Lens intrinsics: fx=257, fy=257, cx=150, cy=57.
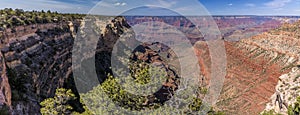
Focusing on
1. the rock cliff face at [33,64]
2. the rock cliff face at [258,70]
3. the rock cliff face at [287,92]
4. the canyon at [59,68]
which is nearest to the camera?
the rock cliff face at [33,64]

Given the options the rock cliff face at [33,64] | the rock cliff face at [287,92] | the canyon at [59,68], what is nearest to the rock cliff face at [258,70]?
the canyon at [59,68]

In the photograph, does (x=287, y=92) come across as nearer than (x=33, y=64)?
No

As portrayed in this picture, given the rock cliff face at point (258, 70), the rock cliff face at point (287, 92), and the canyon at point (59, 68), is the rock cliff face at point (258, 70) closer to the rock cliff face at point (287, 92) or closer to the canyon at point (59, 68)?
the canyon at point (59, 68)

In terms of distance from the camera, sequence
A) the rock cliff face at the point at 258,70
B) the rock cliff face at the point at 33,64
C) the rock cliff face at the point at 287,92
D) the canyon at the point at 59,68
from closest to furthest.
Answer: the rock cliff face at the point at 33,64
the canyon at the point at 59,68
the rock cliff face at the point at 287,92
the rock cliff face at the point at 258,70

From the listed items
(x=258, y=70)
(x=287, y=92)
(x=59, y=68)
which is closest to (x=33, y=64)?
(x=59, y=68)

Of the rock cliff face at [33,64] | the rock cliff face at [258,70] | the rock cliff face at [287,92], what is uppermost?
the rock cliff face at [33,64]

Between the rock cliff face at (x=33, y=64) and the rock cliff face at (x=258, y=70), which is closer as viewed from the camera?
the rock cliff face at (x=33, y=64)

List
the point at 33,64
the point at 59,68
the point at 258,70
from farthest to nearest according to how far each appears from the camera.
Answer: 1. the point at 258,70
2. the point at 59,68
3. the point at 33,64

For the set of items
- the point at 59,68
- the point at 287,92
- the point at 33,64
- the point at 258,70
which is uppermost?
the point at 33,64

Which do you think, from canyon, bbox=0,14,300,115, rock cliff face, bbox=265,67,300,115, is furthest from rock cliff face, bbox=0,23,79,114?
rock cliff face, bbox=265,67,300,115

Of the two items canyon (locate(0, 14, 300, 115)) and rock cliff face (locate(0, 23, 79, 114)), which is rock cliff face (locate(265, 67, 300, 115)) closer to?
canyon (locate(0, 14, 300, 115))

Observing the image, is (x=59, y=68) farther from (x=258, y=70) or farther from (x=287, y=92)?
(x=258, y=70)

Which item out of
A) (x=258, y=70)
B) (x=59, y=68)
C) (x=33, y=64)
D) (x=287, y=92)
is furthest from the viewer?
(x=258, y=70)

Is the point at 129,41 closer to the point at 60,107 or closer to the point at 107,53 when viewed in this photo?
the point at 107,53
